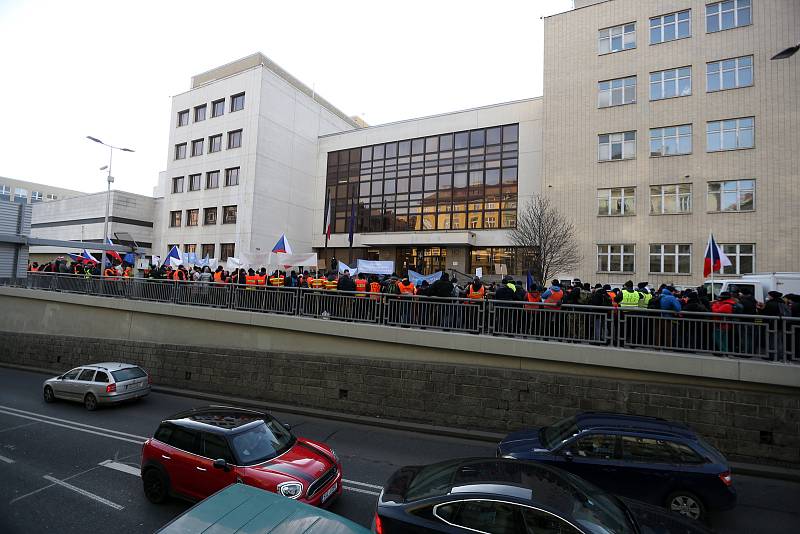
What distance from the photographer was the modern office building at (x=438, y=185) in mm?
28031

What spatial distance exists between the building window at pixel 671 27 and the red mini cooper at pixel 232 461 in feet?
91.4

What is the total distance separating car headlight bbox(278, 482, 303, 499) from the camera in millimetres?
5414

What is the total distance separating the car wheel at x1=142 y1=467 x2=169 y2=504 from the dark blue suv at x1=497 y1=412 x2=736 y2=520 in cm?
568

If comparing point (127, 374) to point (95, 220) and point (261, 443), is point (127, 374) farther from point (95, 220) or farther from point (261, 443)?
point (95, 220)

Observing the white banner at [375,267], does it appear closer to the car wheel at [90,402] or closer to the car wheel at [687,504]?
the car wheel at [90,402]

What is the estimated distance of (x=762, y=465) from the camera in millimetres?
7852

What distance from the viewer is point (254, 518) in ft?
10.0

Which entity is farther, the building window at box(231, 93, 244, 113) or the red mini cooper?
the building window at box(231, 93, 244, 113)

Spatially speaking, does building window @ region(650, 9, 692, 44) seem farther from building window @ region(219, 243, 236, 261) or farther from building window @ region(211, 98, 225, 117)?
building window @ region(211, 98, 225, 117)

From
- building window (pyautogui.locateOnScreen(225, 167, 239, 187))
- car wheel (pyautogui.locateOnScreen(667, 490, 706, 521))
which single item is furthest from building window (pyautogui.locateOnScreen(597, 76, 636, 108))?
building window (pyautogui.locateOnScreen(225, 167, 239, 187))

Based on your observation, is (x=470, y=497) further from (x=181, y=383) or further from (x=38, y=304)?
(x=38, y=304)

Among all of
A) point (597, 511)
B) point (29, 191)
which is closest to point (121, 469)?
point (597, 511)

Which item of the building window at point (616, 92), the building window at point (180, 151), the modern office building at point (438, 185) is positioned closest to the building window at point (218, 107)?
the building window at point (180, 151)

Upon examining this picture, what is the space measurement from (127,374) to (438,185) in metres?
24.0
